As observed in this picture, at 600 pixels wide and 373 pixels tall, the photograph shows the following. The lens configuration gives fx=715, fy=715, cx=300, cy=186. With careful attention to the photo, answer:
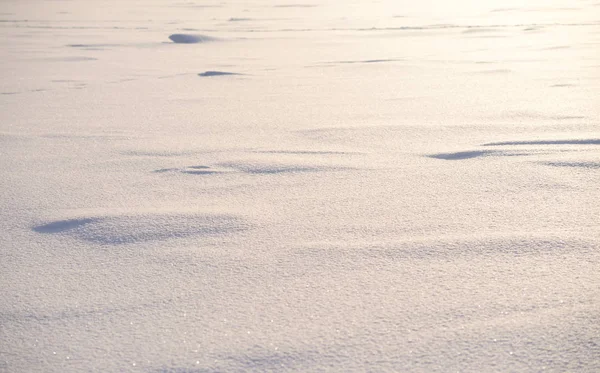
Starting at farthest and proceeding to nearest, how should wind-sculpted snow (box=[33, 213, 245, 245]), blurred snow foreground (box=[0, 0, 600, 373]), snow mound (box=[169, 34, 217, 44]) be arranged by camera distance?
snow mound (box=[169, 34, 217, 44])
wind-sculpted snow (box=[33, 213, 245, 245])
blurred snow foreground (box=[0, 0, 600, 373])

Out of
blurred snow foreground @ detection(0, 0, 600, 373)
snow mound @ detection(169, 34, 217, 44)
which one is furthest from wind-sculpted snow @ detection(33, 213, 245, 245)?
snow mound @ detection(169, 34, 217, 44)

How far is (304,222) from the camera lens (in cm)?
137

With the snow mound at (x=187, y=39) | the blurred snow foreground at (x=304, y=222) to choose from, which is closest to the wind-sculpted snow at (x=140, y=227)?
the blurred snow foreground at (x=304, y=222)

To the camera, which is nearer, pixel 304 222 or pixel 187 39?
pixel 304 222

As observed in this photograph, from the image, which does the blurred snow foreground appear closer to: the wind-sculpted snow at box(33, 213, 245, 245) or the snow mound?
the wind-sculpted snow at box(33, 213, 245, 245)

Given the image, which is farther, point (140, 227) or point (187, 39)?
point (187, 39)

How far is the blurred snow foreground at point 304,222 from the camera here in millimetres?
940

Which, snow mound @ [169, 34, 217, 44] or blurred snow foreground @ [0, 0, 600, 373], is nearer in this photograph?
blurred snow foreground @ [0, 0, 600, 373]

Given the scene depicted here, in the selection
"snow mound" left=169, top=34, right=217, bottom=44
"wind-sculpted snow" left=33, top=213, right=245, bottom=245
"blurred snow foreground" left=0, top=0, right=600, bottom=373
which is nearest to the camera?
"blurred snow foreground" left=0, top=0, right=600, bottom=373

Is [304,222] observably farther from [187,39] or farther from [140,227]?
[187,39]

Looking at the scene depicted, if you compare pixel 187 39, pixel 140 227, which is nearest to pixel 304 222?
pixel 140 227

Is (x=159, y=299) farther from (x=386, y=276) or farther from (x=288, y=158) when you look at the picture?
(x=288, y=158)

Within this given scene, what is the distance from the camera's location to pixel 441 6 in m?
7.67

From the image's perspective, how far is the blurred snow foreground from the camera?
94 centimetres
